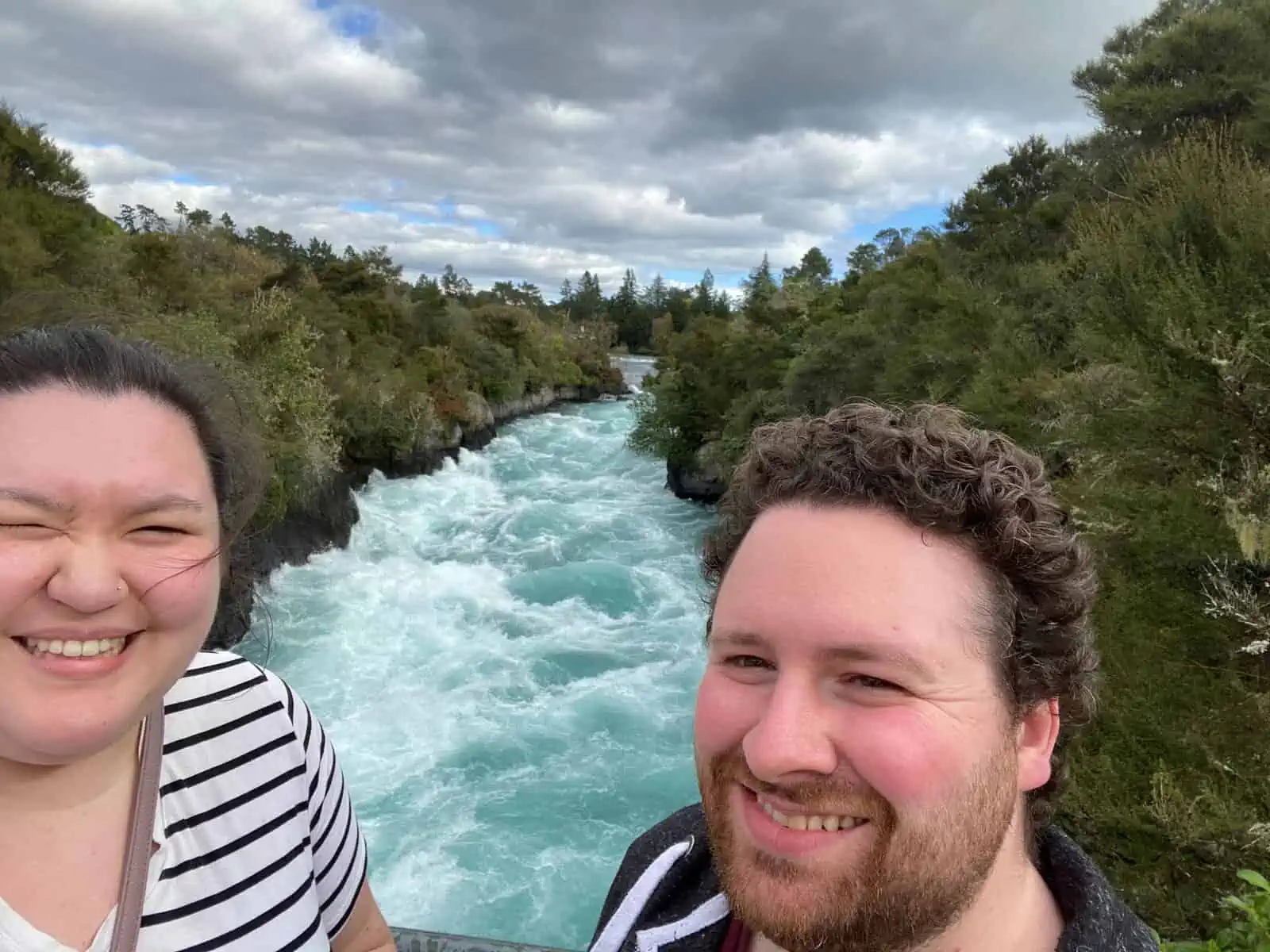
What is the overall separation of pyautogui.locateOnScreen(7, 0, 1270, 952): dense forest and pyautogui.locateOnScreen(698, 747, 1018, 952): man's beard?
1299mm

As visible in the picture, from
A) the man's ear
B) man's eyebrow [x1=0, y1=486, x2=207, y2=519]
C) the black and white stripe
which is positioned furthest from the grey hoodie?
man's eyebrow [x1=0, y1=486, x2=207, y2=519]

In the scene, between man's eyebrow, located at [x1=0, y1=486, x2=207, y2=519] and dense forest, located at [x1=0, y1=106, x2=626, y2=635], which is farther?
dense forest, located at [x1=0, y1=106, x2=626, y2=635]

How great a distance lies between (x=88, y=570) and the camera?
3.12 ft

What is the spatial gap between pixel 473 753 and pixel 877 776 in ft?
27.3

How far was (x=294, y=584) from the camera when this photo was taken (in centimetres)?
1263

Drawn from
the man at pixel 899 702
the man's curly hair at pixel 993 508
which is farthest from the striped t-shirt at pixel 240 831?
the man's curly hair at pixel 993 508

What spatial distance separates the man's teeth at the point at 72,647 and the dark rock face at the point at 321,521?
45cm

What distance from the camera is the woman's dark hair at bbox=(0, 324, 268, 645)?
1.00 meters

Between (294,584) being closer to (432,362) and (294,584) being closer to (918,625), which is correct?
(918,625)

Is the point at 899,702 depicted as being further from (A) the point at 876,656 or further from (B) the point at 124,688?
(B) the point at 124,688

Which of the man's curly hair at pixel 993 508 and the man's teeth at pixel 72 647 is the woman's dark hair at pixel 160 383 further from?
the man's curly hair at pixel 993 508

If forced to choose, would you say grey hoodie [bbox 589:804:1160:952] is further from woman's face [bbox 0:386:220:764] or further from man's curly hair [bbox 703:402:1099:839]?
woman's face [bbox 0:386:220:764]

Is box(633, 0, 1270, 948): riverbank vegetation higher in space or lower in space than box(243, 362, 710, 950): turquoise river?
higher

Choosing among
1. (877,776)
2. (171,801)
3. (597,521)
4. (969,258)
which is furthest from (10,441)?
(969,258)
